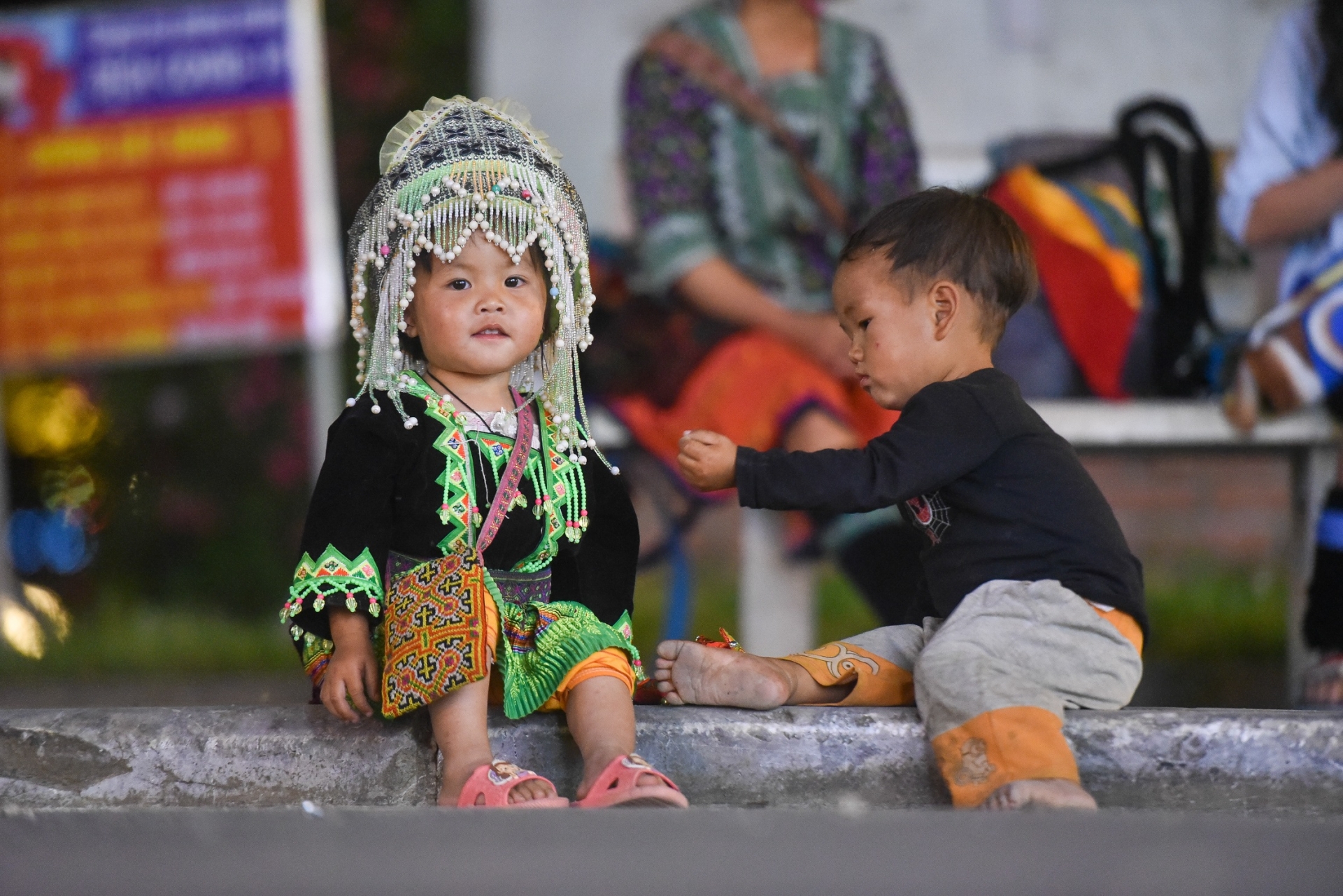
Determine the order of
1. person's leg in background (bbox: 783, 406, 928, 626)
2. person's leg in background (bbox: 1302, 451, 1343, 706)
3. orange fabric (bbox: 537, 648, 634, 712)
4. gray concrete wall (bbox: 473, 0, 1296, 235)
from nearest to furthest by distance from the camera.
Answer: orange fabric (bbox: 537, 648, 634, 712)
person's leg in background (bbox: 1302, 451, 1343, 706)
person's leg in background (bbox: 783, 406, 928, 626)
gray concrete wall (bbox: 473, 0, 1296, 235)

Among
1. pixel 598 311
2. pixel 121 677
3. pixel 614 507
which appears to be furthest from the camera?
pixel 121 677

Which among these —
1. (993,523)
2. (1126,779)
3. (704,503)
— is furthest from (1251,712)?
(704,503)

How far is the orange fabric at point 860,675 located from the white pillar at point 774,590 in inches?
67.8

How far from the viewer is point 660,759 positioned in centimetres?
210

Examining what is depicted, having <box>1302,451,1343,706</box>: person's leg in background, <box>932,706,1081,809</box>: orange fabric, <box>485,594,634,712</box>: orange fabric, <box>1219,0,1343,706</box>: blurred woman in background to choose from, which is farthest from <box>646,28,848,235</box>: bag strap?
<box>932,706,1081,809</box>: orange fabric

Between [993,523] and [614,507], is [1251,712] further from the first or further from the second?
[614,507]

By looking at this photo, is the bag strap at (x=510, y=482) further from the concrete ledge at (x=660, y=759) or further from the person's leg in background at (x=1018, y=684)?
the person's leg in background at (x=1018, y=684)

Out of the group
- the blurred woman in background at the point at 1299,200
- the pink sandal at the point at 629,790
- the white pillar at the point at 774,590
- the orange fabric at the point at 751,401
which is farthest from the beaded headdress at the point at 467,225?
the blurred woman in background at the point at 1299,200

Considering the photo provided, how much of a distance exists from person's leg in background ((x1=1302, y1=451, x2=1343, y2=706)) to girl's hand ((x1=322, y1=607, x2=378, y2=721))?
2.36 meters

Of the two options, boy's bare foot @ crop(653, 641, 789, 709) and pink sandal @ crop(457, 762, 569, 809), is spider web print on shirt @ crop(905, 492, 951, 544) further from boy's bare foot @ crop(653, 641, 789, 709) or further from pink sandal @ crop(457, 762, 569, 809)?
pink sandal @ crop(457, 762, 569, 809)

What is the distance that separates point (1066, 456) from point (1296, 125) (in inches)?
86.4

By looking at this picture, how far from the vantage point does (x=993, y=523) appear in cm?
217

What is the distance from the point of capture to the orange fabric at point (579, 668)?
2.06 meters

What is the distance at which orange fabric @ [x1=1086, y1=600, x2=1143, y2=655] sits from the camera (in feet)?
6.94
